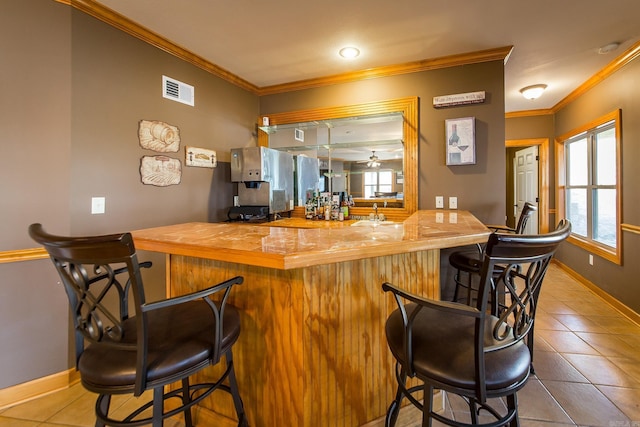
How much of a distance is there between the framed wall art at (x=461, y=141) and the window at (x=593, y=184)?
63.8 inches

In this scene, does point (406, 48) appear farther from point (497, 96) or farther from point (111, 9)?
point (111, 9)

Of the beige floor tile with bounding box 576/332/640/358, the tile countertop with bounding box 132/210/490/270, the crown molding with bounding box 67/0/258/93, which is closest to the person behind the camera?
the tile countertop with bounding box 132/210/490/270

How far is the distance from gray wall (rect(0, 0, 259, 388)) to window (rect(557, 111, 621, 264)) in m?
4.65

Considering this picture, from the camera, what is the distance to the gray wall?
5.84 ft

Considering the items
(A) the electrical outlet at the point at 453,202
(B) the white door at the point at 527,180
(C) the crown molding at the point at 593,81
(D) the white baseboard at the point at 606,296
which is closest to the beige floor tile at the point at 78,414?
(A) the electrical outlet at the point at 453,202

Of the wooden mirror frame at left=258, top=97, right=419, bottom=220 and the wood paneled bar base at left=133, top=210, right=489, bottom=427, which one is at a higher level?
the wooden mirror frame at left=258, top=97, right=419, bottom=220

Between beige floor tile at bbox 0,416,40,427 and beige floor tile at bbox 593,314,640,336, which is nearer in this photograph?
beige floor tile at bbox 0,416,40,427

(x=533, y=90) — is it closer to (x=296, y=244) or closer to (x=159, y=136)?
(x=296, y=244)

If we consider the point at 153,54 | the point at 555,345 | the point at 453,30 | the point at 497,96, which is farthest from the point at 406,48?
the point at 555,345

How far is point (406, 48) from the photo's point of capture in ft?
9.07

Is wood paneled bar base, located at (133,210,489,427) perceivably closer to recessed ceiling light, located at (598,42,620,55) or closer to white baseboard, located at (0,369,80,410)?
white baseboard, located at (0,369,80,410)

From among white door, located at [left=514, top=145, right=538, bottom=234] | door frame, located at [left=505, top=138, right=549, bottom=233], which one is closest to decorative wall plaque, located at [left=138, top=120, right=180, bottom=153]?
door frame, located at [left=505, top=138, right=549, bottom=233]

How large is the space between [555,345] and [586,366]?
292mm

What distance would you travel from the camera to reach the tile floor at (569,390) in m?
1.64
